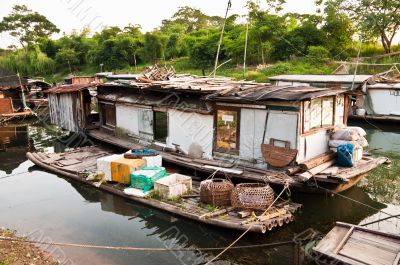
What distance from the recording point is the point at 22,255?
24.2 ft

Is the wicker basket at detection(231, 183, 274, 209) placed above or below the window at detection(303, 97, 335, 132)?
below

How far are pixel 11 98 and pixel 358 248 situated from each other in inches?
1116

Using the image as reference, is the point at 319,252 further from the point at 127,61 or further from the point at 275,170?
the point at 127,61

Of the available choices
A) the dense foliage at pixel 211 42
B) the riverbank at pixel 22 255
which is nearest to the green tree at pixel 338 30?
the dense foliage at pixel 211 42

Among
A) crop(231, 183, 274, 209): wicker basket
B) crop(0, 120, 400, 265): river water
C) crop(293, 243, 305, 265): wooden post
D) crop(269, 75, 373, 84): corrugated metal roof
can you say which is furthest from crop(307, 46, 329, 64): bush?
crop(293, 243, 305, 265): wooden post

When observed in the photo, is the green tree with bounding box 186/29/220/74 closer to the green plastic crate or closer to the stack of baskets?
the green plastic crate

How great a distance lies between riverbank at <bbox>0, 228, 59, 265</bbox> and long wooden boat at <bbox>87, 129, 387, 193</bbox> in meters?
5.21

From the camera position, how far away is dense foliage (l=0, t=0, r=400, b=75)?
32562mm

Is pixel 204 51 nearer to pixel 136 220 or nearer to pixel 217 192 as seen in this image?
pixel 136 220

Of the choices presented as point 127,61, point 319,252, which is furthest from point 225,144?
point 127,61

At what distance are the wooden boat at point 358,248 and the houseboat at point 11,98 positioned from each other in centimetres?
2577

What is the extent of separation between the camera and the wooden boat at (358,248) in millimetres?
5895

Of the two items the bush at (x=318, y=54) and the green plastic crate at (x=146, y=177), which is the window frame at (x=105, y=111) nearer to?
the green plastic crate at (x=146, y=177)

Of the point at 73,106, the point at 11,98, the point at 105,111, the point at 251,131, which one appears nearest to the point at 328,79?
the point at 251,131
